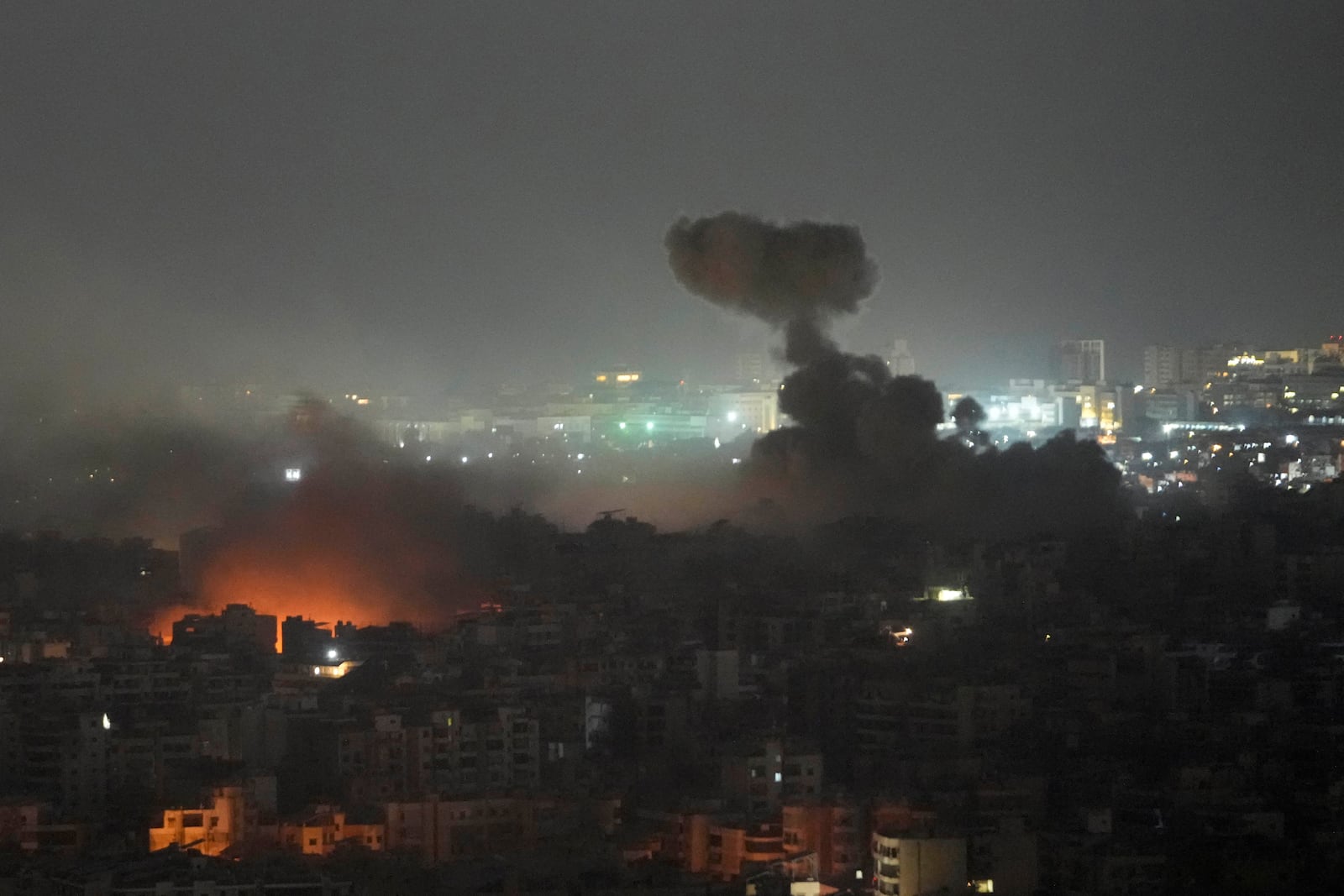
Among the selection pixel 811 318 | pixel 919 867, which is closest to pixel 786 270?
pixel 811 318

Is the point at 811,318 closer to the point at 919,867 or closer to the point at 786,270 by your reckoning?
the point at 786,270

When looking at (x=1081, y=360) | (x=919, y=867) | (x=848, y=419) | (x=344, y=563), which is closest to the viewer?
(x=919, y=867)

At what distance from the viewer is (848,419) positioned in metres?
26.5

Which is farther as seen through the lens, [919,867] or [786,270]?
[786,270]

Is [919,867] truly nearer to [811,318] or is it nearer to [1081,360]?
[811,318]

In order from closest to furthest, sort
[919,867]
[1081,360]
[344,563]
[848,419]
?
[919,867] → [344,563] → [848,419] → [1081,360]

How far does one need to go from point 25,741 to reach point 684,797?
3.52m

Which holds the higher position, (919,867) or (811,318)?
(811,318)

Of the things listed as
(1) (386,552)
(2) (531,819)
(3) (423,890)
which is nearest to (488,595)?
(1) (386,552)

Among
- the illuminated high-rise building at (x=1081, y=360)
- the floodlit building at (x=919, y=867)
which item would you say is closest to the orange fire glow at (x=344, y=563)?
the floodlit building at (x=919, y=867)

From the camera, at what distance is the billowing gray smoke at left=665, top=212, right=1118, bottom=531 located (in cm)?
2595

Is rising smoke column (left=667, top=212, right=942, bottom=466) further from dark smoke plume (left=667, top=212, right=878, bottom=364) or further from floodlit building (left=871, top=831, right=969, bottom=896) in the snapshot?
floodlit building (left=871, top=831, right=969, bottom=896)

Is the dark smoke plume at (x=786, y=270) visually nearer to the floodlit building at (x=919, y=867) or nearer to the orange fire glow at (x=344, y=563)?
the orange fire glow at (x=344, y=563)

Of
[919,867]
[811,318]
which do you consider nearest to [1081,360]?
[811,318]
